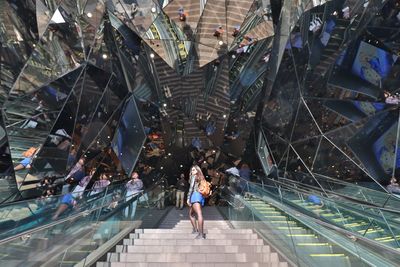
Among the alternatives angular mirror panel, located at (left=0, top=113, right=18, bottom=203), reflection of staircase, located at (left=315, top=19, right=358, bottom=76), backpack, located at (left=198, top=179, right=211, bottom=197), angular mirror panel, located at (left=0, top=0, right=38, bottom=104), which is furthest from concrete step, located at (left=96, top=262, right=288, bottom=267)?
angular mirror panel, located at (left=0, top=0, right=38, bottom=104)

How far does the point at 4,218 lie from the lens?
4750 mm

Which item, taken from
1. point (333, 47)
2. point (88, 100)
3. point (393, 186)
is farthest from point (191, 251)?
point (88, 100)

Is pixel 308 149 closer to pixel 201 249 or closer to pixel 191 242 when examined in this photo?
pixel 191 242

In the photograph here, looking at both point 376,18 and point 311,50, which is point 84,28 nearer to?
point 311,50

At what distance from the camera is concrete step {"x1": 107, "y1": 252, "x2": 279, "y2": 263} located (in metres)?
5.24

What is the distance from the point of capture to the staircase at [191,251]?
5.04m

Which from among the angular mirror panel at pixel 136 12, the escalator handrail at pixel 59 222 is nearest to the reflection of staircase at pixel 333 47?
the angular mirror panel at pixel 136 12

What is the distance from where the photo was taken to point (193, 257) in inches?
208

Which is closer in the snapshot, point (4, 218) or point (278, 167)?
point (4, 218)

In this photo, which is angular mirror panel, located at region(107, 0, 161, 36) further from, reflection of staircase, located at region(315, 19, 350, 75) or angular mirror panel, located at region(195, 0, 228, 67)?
reflection of staircase, located at region(315, 19, 350, 75)

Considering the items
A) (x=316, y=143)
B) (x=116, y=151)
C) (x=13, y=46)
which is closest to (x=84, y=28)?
(x=13, y=46)

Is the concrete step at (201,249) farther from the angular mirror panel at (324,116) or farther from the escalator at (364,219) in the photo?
the angular mirror panel at (324,116)

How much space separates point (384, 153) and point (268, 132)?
724 cm

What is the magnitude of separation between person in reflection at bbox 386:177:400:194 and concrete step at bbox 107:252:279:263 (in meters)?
4.85
